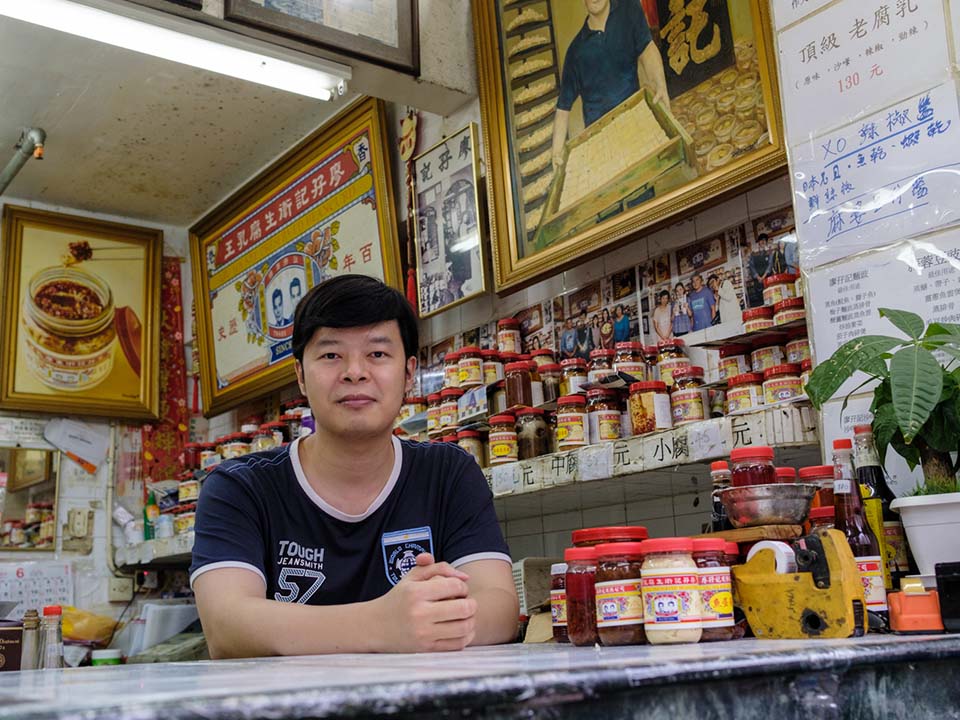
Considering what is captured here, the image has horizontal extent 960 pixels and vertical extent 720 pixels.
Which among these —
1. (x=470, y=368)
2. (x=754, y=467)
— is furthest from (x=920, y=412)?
(x=470, y=368)

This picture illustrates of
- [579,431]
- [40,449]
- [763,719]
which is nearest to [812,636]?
[763,719]

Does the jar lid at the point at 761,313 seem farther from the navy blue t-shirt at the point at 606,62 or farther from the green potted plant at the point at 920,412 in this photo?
the navy blue t-shirt at the point at 606,62

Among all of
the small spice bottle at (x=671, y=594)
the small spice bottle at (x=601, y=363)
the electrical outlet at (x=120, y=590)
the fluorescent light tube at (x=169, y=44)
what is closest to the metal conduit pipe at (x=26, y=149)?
the fluorescent light tube at (x=169, y=44)

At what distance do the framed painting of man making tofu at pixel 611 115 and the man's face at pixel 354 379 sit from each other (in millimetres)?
1350

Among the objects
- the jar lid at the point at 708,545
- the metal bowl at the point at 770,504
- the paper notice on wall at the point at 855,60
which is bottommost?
the jar lid at the point at 708,545

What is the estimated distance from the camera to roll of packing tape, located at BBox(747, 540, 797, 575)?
1.44m

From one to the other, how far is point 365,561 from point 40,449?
4.59 m

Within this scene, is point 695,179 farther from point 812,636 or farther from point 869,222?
point 812,636

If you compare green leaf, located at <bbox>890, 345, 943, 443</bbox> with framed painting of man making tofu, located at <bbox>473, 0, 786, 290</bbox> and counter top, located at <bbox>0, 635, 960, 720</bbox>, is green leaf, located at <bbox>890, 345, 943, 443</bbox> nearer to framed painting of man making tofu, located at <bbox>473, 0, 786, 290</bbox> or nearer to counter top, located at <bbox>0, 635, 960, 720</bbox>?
counter top, located at <bbox>0, 635, 960, 720</bbox>

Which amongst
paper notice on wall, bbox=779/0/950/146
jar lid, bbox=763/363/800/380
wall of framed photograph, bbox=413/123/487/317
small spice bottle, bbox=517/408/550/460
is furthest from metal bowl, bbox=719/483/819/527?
wall of framed photograph, bbox=413/123/487/317

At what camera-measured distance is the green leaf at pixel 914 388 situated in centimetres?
158

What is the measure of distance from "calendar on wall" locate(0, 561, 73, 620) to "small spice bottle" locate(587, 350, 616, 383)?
13.0 ft

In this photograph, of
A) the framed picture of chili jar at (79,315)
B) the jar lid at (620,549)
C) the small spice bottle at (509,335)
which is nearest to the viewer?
the jar lid at (620,549)

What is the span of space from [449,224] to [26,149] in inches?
97.8
